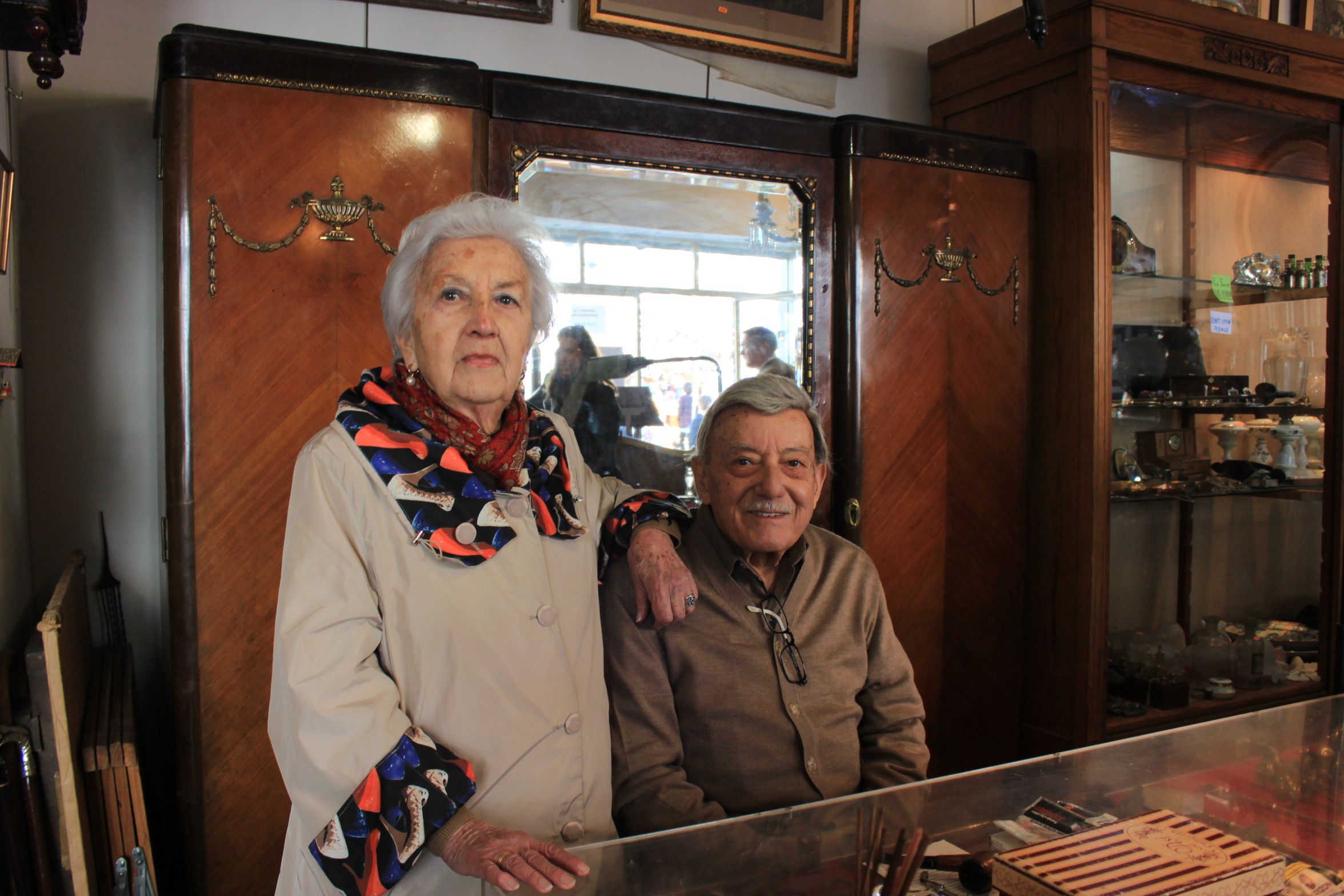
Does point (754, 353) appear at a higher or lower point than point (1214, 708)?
higher

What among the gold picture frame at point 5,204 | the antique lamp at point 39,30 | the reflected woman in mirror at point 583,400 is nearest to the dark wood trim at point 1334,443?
the reflected woman in mirror at point 583,400

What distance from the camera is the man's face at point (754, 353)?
263 cm

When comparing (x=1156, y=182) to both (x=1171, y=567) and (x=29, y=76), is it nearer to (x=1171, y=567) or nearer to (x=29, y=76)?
(x=1171, y=567)

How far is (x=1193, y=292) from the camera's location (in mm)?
3295

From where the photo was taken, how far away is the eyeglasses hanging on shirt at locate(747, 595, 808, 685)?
5.06ft

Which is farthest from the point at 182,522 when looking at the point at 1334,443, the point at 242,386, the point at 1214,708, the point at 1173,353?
the point at 1334,443

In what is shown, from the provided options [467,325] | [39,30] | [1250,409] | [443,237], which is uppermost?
[39,30]

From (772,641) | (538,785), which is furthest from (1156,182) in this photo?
(538,785)

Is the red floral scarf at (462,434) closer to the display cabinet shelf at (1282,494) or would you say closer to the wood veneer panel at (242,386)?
the wood veneer panel at (242,386)

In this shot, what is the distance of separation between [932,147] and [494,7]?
1389 millimetres

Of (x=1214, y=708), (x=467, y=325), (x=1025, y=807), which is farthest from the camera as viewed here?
(x=1214, y=708)

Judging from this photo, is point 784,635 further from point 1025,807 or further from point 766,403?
point 1025,807

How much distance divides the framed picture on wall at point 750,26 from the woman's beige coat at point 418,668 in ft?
7.04

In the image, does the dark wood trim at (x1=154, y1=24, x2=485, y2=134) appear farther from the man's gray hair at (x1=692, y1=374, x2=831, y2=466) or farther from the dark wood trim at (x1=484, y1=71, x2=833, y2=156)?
the man's gray hair at (x1=692, y1=374, x2=831, y2=466)
